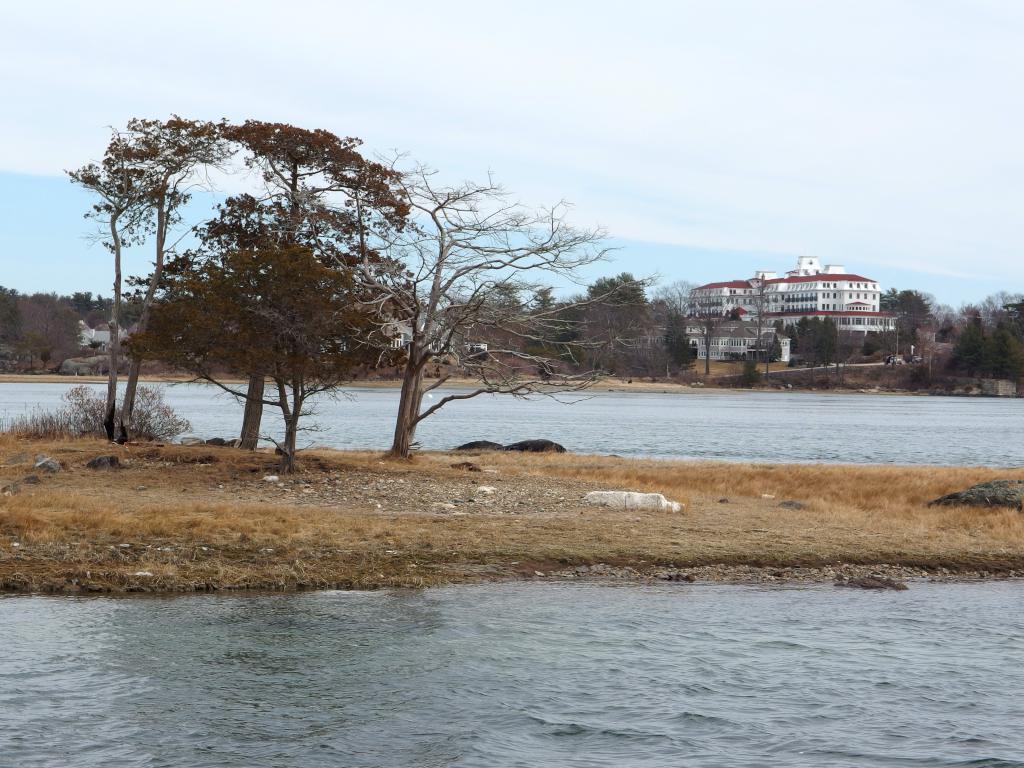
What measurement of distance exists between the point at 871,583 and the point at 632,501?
661 centimetres

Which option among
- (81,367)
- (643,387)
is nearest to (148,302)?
(81,367)

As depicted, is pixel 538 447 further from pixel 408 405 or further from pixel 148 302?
pixel 148 302

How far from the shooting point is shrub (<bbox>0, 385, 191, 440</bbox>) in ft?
123

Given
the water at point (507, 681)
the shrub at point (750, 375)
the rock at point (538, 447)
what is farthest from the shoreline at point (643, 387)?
the water at point (507, 681)

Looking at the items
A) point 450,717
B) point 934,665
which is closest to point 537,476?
point 934,665

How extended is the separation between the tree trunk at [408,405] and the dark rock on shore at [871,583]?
15.9 meters

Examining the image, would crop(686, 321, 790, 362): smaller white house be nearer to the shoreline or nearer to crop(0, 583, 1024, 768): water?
the shoreline

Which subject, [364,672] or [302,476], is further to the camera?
[302,476]

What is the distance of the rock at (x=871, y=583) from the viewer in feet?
62.4

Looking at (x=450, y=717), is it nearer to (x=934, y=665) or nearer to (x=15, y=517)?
(x=934, y=665)

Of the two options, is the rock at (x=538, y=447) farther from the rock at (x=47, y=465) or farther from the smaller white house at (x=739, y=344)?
the smaller white house at (x=739, y=344)

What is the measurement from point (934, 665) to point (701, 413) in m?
91.4

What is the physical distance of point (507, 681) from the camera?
13.1 metres

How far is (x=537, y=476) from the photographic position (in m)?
31.0
